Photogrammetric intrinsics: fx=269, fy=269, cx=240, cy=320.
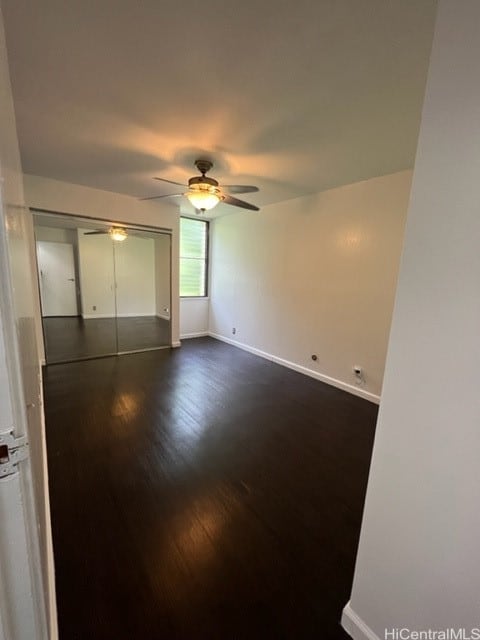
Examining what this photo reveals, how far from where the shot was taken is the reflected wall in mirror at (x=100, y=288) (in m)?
3.99

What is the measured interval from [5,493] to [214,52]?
1.94 metres

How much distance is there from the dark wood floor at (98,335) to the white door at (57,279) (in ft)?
0.53

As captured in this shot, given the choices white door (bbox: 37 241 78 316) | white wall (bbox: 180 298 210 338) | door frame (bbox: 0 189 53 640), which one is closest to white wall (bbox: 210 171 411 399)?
white wall (bbox: 180 298 210 338)

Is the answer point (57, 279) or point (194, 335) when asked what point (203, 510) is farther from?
point (194, 335)

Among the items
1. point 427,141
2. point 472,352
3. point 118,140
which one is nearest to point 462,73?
point 427,141

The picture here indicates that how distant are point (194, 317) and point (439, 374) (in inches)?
204

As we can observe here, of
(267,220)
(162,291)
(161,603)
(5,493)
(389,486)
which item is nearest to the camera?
(5,493)

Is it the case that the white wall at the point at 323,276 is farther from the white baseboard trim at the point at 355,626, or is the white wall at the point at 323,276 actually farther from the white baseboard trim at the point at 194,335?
the white baseboard trim at the point at 355,626

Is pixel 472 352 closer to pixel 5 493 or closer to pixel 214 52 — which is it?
pixel 5 493

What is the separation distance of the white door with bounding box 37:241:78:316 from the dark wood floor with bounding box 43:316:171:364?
0.53 feet

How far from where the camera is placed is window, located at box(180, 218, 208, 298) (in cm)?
547

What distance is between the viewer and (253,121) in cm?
193

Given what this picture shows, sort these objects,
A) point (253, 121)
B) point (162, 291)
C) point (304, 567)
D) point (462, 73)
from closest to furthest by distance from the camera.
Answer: point (462, 73) < point (304, 567) < point (253, 121) < point (162, 291)

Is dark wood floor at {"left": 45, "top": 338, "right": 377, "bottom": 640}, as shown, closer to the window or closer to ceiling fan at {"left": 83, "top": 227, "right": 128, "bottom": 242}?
ceiling fan at {"left": 83, "top": 227, "right": 128, "bottom": 242}
